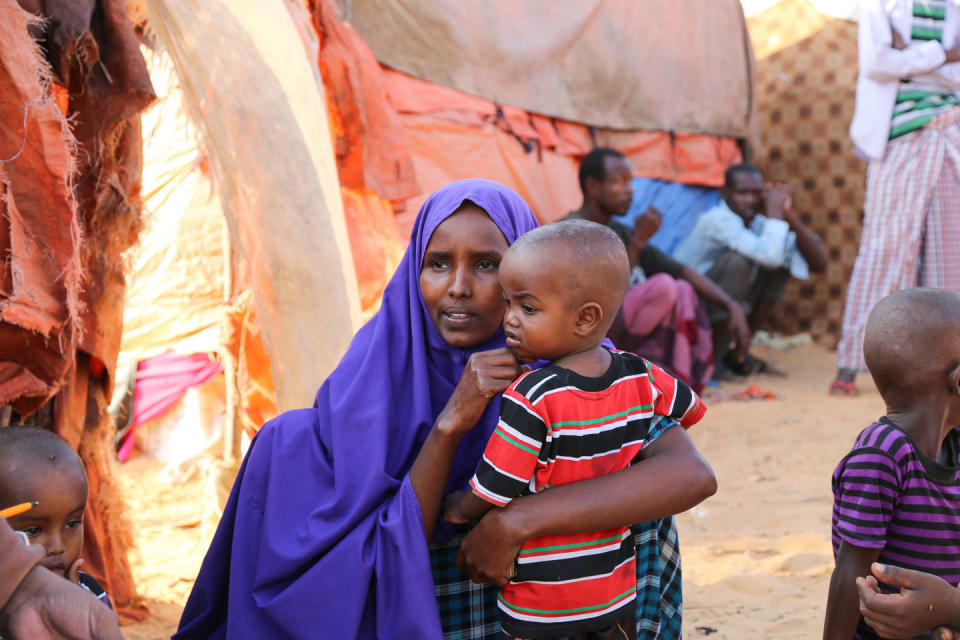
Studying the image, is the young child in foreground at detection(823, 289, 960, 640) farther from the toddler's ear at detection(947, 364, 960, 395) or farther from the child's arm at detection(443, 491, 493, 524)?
the child's arm at detection(443, 491, 493, 524)

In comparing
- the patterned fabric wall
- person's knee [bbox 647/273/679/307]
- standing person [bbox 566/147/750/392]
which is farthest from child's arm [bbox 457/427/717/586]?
the patterned fabric wall

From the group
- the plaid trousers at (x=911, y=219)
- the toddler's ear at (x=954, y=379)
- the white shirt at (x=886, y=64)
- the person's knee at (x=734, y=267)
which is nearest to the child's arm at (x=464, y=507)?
the toddler's ear at (x=954, y=379)

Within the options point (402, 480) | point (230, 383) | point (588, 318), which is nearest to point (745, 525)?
point (230, 383)

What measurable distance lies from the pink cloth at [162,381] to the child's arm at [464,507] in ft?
12.3

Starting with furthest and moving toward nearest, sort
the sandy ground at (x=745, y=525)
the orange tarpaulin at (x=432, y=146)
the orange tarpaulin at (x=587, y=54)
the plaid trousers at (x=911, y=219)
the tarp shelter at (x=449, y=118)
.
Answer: the plaid trousers at (x=911, y=219) → the orange tarpaulin at (x=587, y=54) → the orange tarpaulin at (x=432, y=146) → the tarp shelter at (x=449, y=118) → the sandy ground at (x=745, y=525)

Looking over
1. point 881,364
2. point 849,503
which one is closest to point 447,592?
point 849,503

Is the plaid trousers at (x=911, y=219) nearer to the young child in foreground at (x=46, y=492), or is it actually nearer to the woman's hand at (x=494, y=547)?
the woman's hand at (x=494, y=547)

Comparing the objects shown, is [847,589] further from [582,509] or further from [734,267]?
[734,267]

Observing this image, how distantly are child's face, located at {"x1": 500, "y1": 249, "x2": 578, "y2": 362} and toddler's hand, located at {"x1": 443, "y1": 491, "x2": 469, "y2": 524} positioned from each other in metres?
0.33

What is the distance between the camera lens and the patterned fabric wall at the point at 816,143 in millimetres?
8547

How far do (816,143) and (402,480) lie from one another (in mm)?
7834

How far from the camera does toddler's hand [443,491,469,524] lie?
1.82m

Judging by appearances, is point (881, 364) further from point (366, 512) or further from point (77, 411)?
point (77, 411)

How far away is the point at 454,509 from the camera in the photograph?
184cm
